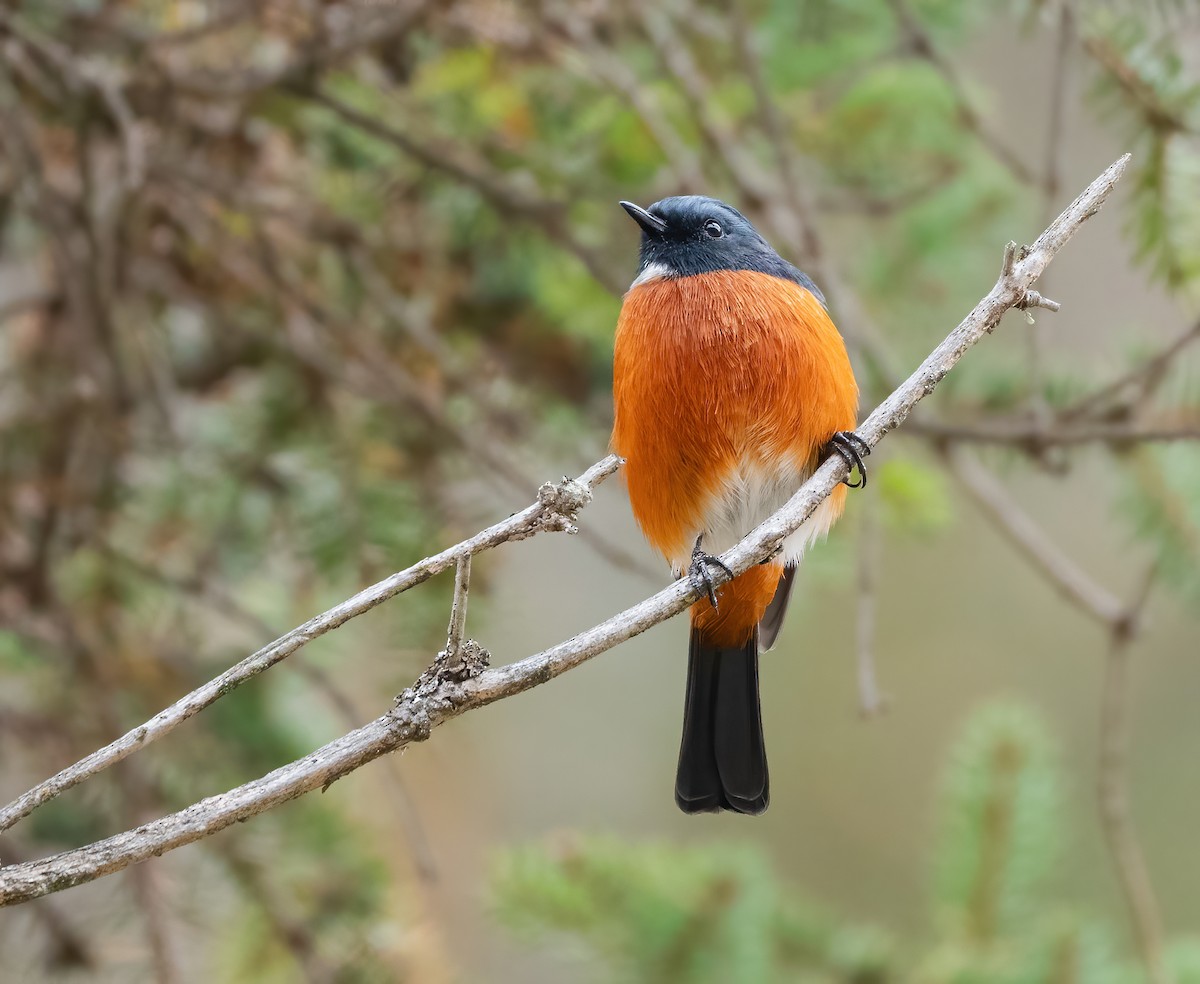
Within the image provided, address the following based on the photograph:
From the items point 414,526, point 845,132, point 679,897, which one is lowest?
point 679,897

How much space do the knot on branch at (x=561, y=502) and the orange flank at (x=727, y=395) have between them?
133cm

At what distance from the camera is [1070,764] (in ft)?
22.5

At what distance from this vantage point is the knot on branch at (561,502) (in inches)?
63.2

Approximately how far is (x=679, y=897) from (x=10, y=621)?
1.57 m

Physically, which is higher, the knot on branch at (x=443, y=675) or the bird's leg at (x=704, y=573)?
the bird's leg at (x=704, y=573)

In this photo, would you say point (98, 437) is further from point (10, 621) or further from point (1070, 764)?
point (1070, 764)

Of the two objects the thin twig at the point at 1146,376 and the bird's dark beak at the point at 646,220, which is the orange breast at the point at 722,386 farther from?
the thin twig at the point at 1146,376

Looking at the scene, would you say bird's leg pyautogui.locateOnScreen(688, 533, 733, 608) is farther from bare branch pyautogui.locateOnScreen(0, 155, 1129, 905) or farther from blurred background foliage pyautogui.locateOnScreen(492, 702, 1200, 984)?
blurred background foliage pyautogui.locateOnScreen(492, 702, 1200, 984)

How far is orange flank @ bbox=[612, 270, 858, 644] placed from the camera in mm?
2896

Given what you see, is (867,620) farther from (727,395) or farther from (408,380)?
(408,380)

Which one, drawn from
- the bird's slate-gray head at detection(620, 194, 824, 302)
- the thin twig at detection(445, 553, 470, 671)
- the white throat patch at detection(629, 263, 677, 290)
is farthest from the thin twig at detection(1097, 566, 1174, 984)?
the thin twig at detection(445, 553, 470, 671)

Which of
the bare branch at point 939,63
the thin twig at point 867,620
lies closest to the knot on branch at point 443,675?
the thin twig at point 867,620

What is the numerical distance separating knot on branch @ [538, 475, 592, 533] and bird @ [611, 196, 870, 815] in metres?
1.16

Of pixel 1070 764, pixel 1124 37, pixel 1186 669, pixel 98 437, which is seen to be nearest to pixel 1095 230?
pixel 1186 669
